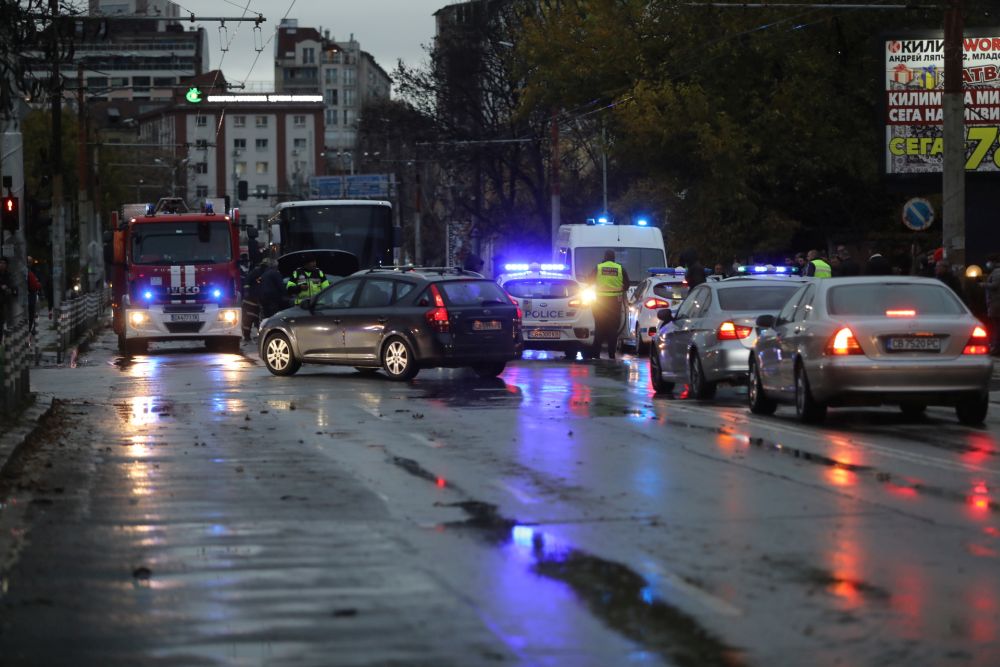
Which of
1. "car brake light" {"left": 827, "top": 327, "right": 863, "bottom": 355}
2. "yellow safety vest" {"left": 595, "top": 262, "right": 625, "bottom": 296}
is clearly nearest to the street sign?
"yellow safety vest" {"left": 595, "top": 262, "right": 625, "bottom": 296}

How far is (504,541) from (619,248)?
34.0 m

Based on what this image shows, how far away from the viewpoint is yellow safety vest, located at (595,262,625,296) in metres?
33.1

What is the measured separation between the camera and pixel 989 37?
123 ft

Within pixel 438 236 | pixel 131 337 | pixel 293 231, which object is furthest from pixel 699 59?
pixel 438 236

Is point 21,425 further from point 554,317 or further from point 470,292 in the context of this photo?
point 554,317

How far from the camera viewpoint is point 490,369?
27.5 metres

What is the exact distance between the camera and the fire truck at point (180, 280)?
37.5 m

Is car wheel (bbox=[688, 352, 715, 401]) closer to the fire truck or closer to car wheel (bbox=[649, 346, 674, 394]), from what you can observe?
car wheel (bbox=[649, 346, 674, 394])

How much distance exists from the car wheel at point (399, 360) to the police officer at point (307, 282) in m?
8.74

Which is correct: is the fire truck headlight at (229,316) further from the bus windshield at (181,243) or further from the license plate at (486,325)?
the license plate at (486,325)

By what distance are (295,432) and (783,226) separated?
3662cm

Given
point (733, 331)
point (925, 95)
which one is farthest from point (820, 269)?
point (733, 331)

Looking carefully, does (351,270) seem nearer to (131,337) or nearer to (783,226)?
(131,337)

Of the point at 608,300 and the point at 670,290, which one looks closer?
the point at 608,300
